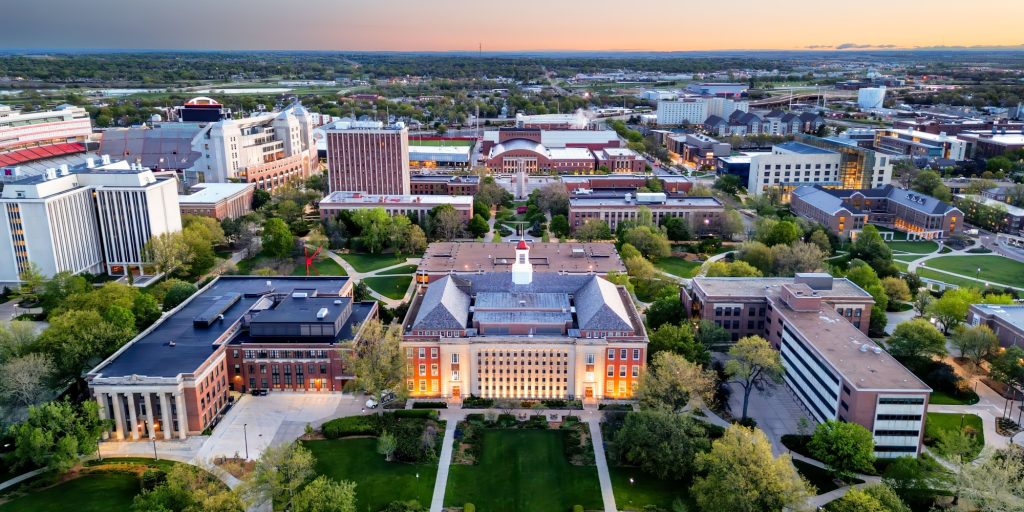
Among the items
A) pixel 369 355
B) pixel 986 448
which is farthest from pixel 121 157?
pixel 986 448

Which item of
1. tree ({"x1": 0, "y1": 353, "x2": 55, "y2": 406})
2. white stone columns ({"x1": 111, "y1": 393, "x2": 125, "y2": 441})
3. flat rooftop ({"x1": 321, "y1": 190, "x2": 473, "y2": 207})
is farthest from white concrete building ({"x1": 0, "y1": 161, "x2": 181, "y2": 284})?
white stone columns ({"x1": 111, "y1": 393, "x2": 125, "y2": 441})

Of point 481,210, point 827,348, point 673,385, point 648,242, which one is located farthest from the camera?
point 481,210

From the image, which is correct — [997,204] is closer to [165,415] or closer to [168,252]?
[165,415]

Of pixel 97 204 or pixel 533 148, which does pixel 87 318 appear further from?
pixel 533 148

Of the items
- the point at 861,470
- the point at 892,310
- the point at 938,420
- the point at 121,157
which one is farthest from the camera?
the point at 121,157

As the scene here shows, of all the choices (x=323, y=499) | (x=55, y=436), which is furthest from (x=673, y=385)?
(x=55, y=436)

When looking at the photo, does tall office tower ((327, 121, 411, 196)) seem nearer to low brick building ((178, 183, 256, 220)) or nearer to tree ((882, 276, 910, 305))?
low brick building ((178, 183, 256, 220))
